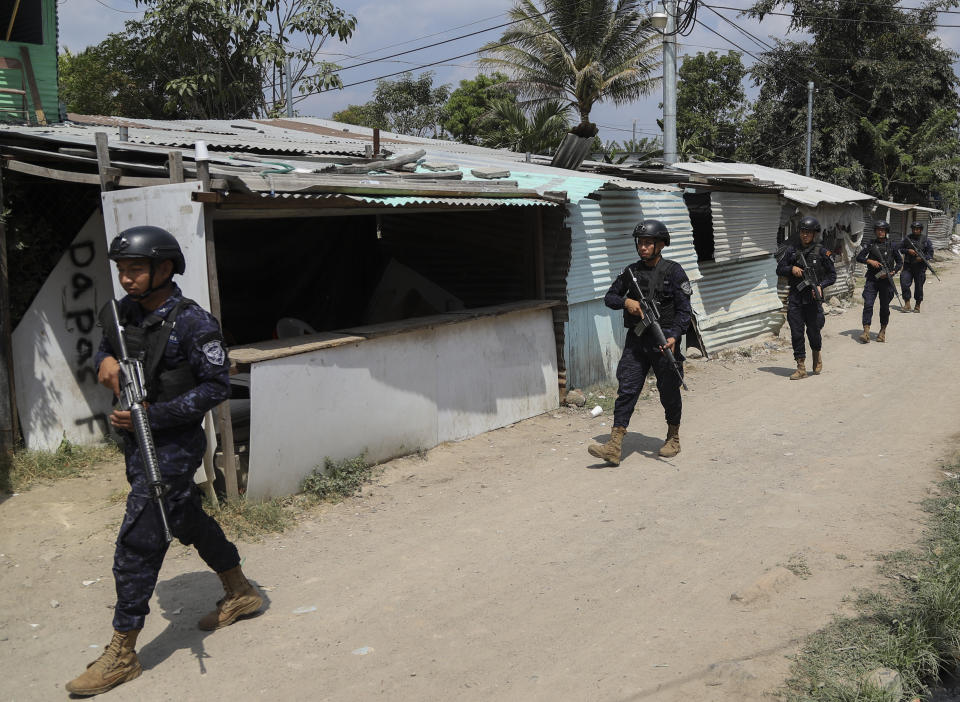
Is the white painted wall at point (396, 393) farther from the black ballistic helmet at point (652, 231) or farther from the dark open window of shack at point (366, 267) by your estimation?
the black ballistic helmet at point (652, 231)

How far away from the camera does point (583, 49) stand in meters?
21.8

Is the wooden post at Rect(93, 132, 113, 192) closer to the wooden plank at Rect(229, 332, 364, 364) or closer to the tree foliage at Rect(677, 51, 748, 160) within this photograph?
the wooden plank at Rect(229, 332, 364, 364)

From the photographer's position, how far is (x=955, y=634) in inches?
137

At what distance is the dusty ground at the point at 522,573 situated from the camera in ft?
11.0

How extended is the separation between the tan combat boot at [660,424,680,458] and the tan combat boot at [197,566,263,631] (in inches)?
148

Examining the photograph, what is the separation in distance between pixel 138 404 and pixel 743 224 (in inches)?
415

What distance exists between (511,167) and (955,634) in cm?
701

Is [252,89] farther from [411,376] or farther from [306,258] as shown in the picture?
[411,376]

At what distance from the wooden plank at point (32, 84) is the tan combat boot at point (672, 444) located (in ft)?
20.5

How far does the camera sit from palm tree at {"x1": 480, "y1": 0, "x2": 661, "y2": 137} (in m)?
21.6

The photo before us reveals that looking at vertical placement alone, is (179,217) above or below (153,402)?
above

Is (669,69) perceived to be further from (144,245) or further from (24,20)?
(144,245)

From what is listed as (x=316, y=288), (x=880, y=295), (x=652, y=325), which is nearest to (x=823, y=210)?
(x=880, y=295)

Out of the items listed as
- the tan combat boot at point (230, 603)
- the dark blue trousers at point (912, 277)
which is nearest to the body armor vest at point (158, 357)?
the tan combat boot at point (230, 603)
